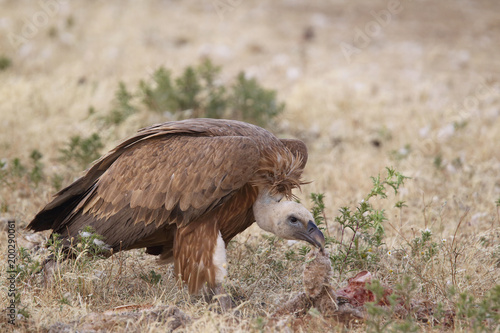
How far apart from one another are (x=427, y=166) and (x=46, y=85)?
5.72 meters

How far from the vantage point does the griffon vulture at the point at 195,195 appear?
12.8ft

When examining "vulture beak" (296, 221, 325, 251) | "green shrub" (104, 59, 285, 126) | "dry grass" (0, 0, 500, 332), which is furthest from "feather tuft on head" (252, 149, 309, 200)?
"green shrub" (104, 59, 285, 126)

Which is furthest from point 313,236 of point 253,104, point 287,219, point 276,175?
point 253,104

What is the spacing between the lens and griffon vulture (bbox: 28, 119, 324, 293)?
391 centimetres

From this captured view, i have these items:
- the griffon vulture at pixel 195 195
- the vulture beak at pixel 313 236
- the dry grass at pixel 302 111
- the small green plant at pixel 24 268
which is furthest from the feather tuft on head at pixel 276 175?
the small green plant at pixel 24 268

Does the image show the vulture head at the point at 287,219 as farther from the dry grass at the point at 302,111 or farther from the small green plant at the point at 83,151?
the small green plant at the point at 83,151

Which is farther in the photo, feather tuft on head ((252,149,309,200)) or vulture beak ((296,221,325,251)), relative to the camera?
feather tuft on head ((252,149,309,200))

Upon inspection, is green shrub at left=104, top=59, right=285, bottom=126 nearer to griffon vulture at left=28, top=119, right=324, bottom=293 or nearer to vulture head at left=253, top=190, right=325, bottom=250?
griffon vulture at left=28, top=119, right=324, bottom=293

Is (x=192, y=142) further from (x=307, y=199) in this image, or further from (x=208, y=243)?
(x=307, y=199)

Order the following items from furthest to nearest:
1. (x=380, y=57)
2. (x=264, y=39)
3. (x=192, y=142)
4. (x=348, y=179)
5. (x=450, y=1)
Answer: (x=450, y=1) < (x=264, y=39) < (x=380, y=57) < (x=348, y=179) < (x=192, y=142)

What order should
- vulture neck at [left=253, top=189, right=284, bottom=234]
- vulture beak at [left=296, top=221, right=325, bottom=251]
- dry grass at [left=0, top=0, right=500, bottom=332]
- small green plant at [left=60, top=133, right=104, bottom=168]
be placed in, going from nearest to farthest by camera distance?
vulture beak at [left=296, top=221, right=325, bottom=251] < vulture neck at [left=253, top=189, right=284, bottom=234] < dry grass at [left=0, top=0, right=500, bottom=332] < small green plant at [left=60, top=133, right=104, bottom=168]

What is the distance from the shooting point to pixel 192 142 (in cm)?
407

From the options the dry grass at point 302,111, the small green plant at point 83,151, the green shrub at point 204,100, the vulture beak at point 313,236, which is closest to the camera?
the vulture beak at point 313,236

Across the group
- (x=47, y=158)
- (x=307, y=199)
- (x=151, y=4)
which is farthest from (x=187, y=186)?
(x=151, y=4)
